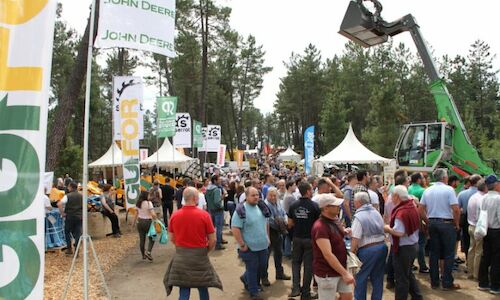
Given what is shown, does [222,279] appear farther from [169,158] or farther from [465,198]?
[169,158]

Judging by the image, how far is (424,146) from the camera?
1224 cm

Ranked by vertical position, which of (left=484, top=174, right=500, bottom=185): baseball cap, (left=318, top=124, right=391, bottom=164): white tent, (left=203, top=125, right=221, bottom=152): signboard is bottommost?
(left=484, top=174, right=500, bottom=185): baseball cap

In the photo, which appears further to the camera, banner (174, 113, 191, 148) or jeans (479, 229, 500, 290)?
banner (174, 113, 191, 148)

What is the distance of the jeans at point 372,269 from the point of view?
5.07 m

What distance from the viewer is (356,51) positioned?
158 ft

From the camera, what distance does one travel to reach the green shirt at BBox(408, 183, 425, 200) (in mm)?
7570

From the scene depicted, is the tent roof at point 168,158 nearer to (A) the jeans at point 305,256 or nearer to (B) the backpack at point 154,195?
(B) the backpack at point 154,195

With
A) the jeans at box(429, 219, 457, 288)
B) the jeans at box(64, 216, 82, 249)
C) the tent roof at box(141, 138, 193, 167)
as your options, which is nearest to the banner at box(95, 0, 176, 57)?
the jeans at box(429, 219, 457, 288)

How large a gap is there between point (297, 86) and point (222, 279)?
4859 centimetres

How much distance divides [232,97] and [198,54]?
18838 millimetres

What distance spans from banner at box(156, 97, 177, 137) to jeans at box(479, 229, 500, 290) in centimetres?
1111

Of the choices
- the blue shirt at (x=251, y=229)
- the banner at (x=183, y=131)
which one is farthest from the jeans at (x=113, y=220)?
the blue shirt at (x=251, y=229)

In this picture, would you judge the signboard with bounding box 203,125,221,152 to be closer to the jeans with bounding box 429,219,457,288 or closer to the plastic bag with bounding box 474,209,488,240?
the jeans with bounding box 429,219,457,288

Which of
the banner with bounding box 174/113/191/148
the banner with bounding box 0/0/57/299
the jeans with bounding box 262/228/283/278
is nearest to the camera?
the banner with bounding box 0/0/57/299
